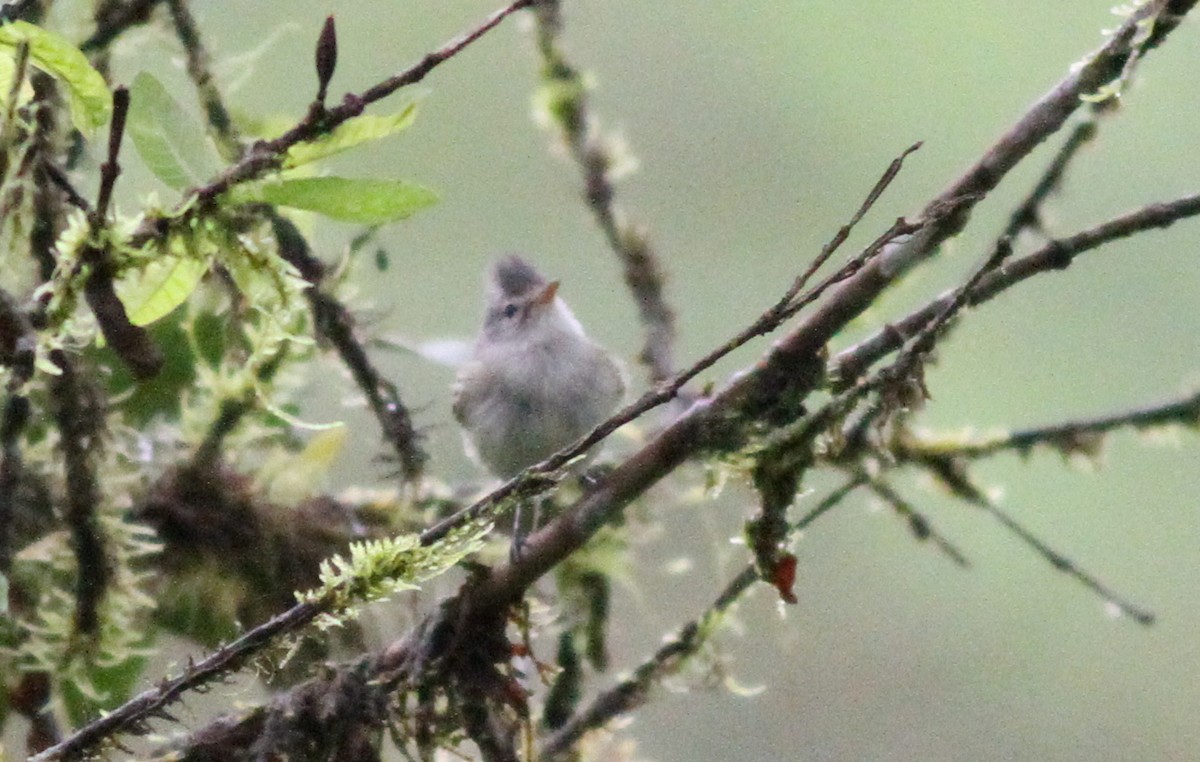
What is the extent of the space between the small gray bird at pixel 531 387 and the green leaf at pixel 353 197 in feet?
3.70

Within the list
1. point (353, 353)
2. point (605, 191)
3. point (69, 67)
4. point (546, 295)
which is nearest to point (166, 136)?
point (69, 67)

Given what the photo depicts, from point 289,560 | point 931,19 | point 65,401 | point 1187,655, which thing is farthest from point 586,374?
point 1187,655

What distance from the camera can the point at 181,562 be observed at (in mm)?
1670

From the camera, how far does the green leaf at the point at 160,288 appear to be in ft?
3.40

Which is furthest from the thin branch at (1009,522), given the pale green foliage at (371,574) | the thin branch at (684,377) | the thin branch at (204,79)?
the thin branch at (204,79)

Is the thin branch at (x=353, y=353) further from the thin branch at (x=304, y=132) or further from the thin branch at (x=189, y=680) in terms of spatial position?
the thin branch at (x=189, y=680)

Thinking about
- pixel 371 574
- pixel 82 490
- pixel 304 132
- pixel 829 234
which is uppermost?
pixel 304 132

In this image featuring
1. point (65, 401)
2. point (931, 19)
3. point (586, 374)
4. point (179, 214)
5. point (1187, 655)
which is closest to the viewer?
point (179, 214)

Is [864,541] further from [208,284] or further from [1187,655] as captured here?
[208,284]

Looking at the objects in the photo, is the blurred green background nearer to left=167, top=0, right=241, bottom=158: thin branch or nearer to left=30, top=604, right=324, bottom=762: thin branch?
left=167, top=0, right=241, bottom=158: thin branch

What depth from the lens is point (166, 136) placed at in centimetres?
100

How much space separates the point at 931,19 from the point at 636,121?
2.54ft

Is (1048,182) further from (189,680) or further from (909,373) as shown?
(189,680)

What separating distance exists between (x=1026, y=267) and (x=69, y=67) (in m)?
0.75
